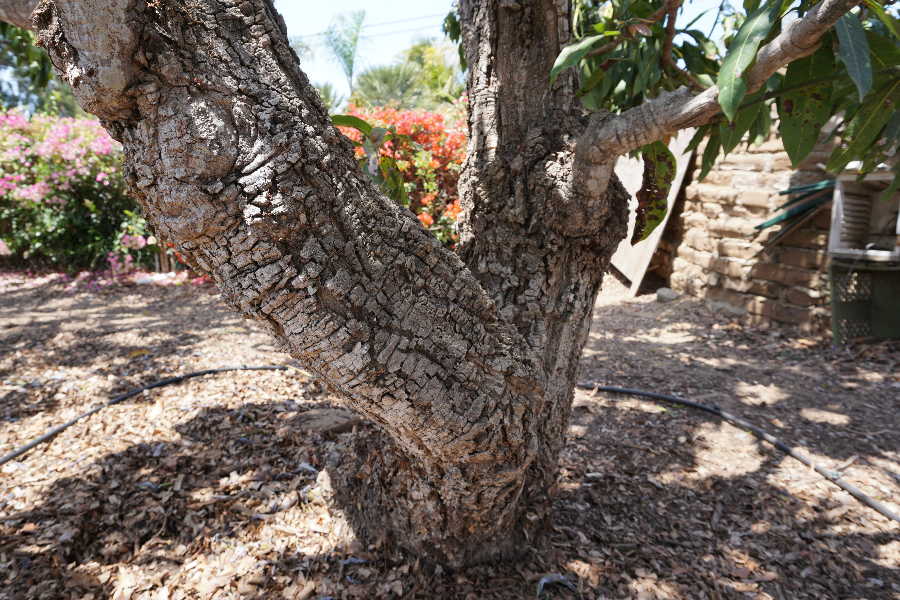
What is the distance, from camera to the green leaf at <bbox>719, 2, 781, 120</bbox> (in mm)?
968

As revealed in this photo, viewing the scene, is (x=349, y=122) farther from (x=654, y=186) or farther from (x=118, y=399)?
(x=118, y=399)

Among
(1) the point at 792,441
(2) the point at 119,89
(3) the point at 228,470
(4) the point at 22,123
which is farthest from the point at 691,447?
(4) the point at 22,123

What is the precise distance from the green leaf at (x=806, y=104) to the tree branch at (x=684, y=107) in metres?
0.19

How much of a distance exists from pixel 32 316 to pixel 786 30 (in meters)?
6.31

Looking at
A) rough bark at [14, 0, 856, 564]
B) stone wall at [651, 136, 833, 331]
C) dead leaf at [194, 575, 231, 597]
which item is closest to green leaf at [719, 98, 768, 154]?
rough bark at [14, 0, 856, 564]

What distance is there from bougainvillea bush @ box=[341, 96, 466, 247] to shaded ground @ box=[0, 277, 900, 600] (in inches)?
90.5

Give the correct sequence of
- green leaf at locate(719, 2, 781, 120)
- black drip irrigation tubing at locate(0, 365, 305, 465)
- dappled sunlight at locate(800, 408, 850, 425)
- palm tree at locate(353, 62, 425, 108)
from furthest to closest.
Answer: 1. palm tree at locate(353, 62, 425, 108)
2. dappled sunlight at locate(800, 408, 850, 425)
3. black drip irrigation tubing at locate(0, 365, 305, 465)
4. green leaf at locate(719, 2, 781, 120)

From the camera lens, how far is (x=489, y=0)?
4.92 ft

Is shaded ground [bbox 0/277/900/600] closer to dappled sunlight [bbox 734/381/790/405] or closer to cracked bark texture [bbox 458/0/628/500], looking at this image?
dappled sunlight [bbox 734/381/790/405]

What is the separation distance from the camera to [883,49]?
1.08 metres

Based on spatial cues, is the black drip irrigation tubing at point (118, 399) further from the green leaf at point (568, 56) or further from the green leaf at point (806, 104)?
the green leaf at point (806, 104)

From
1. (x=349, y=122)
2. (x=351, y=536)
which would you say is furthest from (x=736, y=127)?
(x=351, y=536)

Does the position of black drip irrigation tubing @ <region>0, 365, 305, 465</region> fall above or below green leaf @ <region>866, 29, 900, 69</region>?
below

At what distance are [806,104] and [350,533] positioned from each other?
74.9 inches
